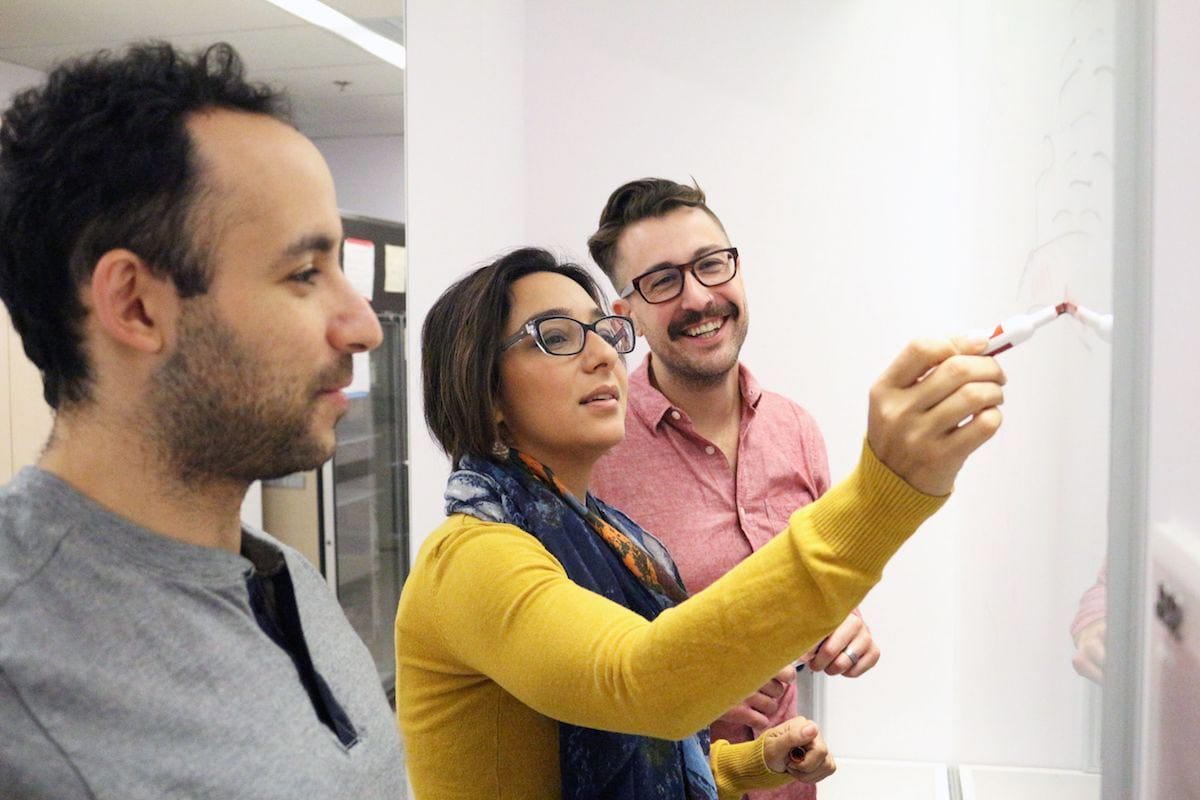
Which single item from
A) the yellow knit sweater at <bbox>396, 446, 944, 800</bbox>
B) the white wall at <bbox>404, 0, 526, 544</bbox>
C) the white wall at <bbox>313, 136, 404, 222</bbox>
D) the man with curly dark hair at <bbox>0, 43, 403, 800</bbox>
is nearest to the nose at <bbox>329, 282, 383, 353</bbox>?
the man with curly dark hair at <bbox>0, 43, 403, 800</bbox>

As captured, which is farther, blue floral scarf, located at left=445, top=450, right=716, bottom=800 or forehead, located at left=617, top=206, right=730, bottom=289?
forehead, located at left=617, top=206, right=730, bottom=289

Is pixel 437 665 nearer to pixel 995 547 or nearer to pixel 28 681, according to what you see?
pixel 28 681

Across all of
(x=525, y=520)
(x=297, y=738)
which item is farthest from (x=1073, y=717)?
(x=297, y=738)

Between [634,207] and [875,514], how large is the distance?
3.88 feet

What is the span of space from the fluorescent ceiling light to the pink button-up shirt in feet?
8.27

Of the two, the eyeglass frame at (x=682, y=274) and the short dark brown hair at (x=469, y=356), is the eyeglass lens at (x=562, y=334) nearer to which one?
the short dark brown hair at (x=469, y=356)

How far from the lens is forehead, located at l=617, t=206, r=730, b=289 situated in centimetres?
179

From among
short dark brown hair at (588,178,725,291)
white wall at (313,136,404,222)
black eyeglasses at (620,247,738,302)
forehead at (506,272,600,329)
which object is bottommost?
forehead at (506,272,600,329)

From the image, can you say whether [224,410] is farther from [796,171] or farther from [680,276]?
[796,171]

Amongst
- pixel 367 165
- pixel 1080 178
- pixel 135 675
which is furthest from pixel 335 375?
pixel 367 165

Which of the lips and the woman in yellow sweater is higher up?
the lips

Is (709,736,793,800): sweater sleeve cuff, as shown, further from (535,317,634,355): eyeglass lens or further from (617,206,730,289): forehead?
(617,206,730,289): forehead

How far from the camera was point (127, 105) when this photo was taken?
0.82 metres

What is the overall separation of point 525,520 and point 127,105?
626 mm
